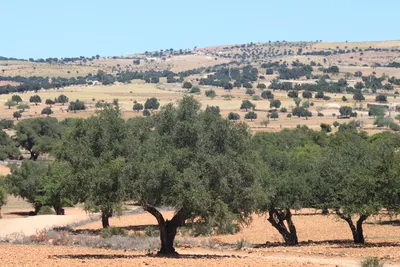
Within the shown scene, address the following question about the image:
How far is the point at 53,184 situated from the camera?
65250mm

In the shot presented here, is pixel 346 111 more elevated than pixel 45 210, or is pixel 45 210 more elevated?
pixel 45 210

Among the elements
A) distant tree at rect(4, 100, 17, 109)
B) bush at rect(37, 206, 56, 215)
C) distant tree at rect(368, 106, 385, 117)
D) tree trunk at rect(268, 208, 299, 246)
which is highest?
tree trunk at rect(268, 208, 299, 246)

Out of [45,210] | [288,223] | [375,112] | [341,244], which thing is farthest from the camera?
[375,112]

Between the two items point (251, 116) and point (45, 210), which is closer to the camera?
point (45, 210)

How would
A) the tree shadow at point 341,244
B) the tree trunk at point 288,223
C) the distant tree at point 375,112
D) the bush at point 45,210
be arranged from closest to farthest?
the tree shadow at point 341,244
the tree trunk at point 288,223
the bush at point 45,210
the distant tree at point 375,112

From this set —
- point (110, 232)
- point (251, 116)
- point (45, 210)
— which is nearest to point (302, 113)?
point (251, 116)

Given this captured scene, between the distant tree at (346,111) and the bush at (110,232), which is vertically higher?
the bush at (110,232)

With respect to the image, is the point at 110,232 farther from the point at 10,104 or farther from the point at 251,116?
the point at 10,104

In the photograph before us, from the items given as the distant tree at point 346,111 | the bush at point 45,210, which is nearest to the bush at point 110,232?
the bush at point 45,210

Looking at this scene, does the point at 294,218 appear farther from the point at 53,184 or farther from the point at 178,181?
the point at 178,181

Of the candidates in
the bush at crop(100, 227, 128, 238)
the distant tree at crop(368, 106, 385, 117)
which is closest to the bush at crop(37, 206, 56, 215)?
the bush at crop(100, 227, 128, 238)

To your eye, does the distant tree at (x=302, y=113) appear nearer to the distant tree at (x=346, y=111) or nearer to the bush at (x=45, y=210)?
the distant tree at (x=346, y=111)

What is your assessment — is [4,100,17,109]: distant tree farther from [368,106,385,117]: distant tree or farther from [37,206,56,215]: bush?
[37,206,56,215]: bush

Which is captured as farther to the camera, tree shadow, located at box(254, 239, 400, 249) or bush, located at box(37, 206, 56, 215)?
bush, located at box(37, 206, 56, 215)
